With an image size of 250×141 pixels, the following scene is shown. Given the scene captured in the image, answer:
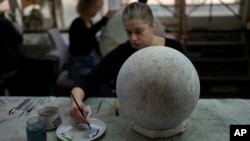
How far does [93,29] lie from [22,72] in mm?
861

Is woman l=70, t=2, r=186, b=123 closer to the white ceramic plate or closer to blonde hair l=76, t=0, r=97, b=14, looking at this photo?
the white ceramic plate

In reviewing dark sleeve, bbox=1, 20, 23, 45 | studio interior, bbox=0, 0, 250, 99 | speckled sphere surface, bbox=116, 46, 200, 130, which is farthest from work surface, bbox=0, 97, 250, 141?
studio interior, bbox=0, 0, 250, 99

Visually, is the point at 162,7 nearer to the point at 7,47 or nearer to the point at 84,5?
the point at 84,5

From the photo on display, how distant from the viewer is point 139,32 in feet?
4.60

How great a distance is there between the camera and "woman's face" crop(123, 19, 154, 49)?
138 centimetres

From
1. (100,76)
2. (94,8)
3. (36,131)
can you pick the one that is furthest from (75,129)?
(94,8)

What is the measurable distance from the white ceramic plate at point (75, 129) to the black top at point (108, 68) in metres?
0.28

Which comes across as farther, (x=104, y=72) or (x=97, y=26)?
(x=97, y=26)

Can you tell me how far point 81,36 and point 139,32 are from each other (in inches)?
42.6

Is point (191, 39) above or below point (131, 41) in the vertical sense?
below

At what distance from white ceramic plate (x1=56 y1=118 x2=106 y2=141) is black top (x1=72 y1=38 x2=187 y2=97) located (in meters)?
0.28

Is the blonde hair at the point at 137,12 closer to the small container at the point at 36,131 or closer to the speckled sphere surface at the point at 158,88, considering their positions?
the speckled sphere surface at the point at 158,88

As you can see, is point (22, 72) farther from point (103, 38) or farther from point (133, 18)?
point (133, 18)

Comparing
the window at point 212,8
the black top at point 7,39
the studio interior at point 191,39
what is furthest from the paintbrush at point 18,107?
the window at point 212,8
